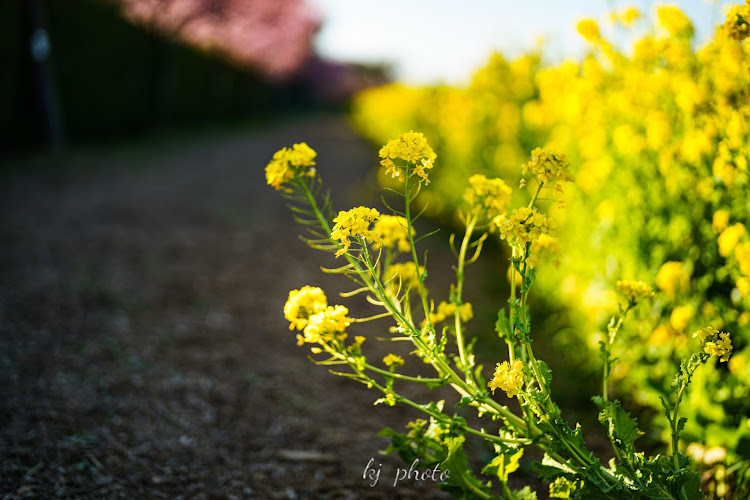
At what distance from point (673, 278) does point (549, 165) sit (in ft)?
3.58

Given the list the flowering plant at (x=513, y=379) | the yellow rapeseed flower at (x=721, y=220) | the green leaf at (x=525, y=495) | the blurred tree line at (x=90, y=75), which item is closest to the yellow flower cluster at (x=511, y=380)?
the flowering plant at (x=513, y=379)

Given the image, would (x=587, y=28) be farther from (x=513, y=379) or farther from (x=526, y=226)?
(x=513, y=379)

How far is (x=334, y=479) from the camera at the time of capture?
192 cm

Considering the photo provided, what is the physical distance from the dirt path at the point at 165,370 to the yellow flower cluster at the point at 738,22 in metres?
1.69

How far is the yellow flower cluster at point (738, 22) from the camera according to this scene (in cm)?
144

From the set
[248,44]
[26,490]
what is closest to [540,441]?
[26,490]

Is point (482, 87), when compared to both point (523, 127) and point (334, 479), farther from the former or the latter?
point (334, 479)

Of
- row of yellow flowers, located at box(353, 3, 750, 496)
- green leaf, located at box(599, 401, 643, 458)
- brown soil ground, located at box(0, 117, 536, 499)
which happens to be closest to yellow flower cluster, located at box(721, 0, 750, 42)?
row of yellow flowers, located at box(353, 3, 750, 496)

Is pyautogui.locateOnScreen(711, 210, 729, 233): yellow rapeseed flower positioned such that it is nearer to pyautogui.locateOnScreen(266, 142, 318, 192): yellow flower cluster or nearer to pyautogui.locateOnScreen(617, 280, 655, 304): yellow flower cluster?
pyautogui.locateOnScreen(617, 280, 655, 304): yellow flower cluster

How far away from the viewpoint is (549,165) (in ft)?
4.25

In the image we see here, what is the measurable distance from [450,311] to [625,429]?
1.84 feet

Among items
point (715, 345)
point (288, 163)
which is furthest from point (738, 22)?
point (288, 163)

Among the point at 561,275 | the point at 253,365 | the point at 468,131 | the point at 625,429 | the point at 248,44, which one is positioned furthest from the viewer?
the point at 248,44

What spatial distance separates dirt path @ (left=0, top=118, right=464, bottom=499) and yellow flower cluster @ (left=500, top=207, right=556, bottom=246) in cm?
107
